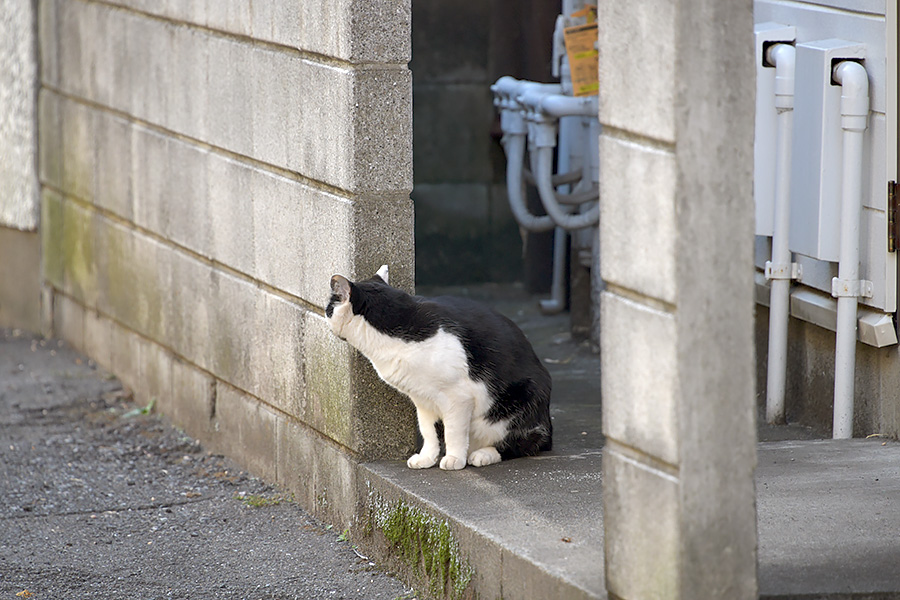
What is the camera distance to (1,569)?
4.35 meters

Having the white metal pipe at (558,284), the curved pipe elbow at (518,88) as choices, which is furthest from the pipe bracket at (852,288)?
the white metal pipe at (558,284)

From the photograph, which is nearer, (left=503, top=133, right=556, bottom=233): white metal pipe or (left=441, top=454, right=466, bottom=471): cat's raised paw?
(left=441, top=454, right=466, bottom=471): cat's raised paw

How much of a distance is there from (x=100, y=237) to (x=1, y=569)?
2.90 meters

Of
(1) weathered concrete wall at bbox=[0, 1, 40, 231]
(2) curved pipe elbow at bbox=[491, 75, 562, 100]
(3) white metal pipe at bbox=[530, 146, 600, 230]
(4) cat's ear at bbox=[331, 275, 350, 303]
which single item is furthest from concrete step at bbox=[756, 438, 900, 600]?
(1) weathered concrete wall at bbox=[0, 1, 40, 231]

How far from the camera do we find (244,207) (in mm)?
5023

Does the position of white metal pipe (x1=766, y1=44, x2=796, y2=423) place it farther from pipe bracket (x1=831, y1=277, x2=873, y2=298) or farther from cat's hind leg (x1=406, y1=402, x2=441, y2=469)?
cat's hind leg (x1=406, y1=402, x2=441, y2=469)

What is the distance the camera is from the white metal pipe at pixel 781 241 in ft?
16.1

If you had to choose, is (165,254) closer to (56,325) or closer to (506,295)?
(56,325)

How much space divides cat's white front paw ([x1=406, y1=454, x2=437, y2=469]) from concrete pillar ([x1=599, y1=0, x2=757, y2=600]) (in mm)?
1494

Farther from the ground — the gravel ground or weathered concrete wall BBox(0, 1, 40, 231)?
weathered concrete wall BBox(0, 1, 40, 231)

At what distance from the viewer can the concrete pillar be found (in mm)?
2584

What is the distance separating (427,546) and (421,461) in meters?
0.46

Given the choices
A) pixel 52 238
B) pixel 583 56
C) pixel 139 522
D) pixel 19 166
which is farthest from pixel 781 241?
pixel 19 166

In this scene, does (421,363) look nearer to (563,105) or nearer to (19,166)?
(563,105)
